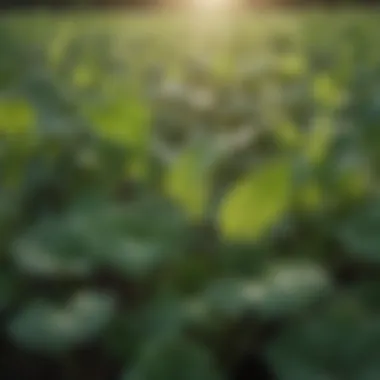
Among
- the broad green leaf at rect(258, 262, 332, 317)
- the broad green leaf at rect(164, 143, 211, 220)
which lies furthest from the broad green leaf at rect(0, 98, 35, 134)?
the broad green leaf at rect(258, 262, 332, 317)

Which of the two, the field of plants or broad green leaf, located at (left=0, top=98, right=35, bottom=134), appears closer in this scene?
the field of plants

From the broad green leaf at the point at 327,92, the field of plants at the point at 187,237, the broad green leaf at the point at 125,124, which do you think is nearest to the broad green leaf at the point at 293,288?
the field of plants at the point at 187,237

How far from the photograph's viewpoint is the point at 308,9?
1.85 m

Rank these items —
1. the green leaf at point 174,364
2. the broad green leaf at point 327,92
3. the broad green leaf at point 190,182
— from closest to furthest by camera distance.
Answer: the green leaf at point 174,364
the broad green leaf at point 190,182
the broad green leaf at point 327,92

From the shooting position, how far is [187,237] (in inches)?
18.1

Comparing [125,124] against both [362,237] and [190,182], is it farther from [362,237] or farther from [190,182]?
[362,237]

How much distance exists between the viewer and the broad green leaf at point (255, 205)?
0.45 metres

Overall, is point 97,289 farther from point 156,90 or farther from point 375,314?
point 156,90

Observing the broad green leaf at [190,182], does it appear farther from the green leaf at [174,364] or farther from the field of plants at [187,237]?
the green leaf at [174,364]

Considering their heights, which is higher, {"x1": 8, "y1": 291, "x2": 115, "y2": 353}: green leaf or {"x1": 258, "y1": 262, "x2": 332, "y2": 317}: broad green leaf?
{"x1": 258, "y1": 262, "x2": 332, "y2": 317}: broad green leaf

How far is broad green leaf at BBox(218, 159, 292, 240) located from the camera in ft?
1.46

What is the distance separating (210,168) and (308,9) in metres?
1.40

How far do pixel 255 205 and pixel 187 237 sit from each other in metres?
0.04

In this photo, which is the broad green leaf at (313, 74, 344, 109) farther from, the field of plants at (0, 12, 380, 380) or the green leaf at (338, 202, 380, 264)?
the green leaf at (338, 202, 380, 264)
